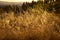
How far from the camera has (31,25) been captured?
391 cm

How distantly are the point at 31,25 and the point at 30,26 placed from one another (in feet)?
0.13

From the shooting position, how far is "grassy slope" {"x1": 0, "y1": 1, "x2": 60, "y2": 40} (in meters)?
3.63

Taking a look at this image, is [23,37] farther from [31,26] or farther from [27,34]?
[31,26]

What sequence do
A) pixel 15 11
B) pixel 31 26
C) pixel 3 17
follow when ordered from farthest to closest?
pixel 15 11, pixel 3 17, pixel 31 26

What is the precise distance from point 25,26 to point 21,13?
508mm

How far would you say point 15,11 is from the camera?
444cm

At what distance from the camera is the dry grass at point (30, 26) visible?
363cm

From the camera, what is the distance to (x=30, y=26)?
3.88m

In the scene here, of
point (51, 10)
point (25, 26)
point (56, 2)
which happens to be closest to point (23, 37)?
point (25, 26)

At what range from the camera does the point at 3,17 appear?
163 inches

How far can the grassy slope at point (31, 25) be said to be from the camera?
11.9 ft

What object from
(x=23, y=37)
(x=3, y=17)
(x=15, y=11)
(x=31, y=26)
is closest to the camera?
(x=23, y=37)

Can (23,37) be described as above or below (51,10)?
below

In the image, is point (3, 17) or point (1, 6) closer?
point (3, 17)
